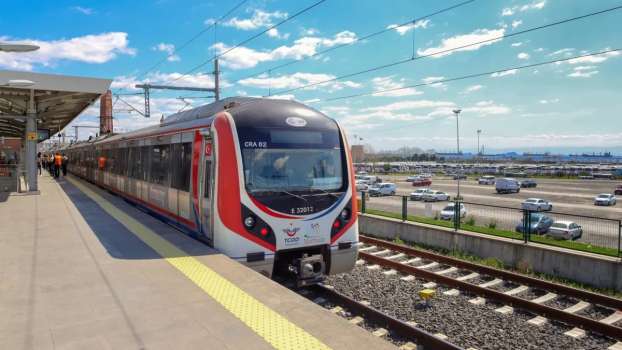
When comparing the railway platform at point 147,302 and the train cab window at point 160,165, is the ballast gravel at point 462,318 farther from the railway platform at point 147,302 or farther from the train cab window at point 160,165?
the train cab window at point 160,165

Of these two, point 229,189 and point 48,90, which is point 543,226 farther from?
point 48,90

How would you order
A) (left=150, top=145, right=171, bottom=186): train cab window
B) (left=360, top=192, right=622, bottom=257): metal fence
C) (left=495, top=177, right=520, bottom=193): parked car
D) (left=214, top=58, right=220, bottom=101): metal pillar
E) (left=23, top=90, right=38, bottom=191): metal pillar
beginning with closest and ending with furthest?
(left=150, top=145, right=171, bottom=186): train cab window → (left=360, top=192, right=622, bottom=257): metal fence → (left=23, top=90, right=38, bottom=191): metal pillar → (left=214, top=58, right=220, bottom=101): metal pillar → (left=495, top=177, right=520, bottom=193): parked car

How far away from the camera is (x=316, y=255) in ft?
23.7

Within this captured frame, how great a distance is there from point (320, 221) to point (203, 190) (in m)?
2.08

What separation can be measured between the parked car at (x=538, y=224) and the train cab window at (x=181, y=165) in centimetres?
845

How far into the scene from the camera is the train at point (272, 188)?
22.1 ft

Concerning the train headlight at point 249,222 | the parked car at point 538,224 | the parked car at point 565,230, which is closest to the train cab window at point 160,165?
the train headlight at point 249,222

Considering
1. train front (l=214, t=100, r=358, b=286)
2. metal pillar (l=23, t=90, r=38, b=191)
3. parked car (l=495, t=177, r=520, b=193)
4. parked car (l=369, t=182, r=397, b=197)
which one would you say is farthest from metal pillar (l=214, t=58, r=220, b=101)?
parked car (l=495, t=177, r=520, b=193)

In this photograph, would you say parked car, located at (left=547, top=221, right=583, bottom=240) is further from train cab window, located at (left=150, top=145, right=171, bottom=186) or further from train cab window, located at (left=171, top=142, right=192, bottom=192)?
train cab window, located at (left=150, top=145, right=171, bottom=186)

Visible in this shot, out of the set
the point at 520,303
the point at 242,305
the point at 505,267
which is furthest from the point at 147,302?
the point at 505,267

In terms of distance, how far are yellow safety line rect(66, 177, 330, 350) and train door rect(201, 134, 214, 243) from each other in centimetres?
57

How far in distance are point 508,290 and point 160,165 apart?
803 cm

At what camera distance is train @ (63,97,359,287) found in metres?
6.75

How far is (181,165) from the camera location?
8781 mm
